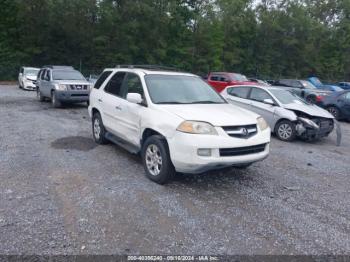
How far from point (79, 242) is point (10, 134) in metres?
5.83

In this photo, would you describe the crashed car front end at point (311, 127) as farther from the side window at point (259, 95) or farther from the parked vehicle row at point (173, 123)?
the side window at point (259, 95)

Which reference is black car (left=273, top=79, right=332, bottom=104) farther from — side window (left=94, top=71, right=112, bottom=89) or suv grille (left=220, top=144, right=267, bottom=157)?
suv grille (left=220, top=144, right=267, bottom=157)

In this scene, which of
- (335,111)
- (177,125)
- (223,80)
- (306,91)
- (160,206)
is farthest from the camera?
(223,80)

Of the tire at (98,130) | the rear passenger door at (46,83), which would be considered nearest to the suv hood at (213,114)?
the tire at (98,130)

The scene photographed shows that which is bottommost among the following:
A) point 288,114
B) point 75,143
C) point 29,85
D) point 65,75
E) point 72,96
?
point 29,85

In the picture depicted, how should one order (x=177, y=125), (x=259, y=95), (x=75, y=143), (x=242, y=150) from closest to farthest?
(x=177, y=125), (x=242, y=150), (x=75, y=143), (x=259, y=95)

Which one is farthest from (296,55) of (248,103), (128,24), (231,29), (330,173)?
(330,173)

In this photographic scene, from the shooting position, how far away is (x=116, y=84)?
260 inches

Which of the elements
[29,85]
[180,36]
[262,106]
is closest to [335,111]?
[262,106]

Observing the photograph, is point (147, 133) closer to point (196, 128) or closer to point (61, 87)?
point (196, 128)

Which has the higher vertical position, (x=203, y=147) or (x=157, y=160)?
(x=203, y=147)

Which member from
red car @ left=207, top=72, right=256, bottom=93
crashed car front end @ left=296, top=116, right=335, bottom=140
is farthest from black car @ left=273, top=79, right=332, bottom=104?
crashed car front end @ left=296, top=116, right=335, bottom=140

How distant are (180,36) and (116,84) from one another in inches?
1151

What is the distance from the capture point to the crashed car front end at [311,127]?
8.70 metres
